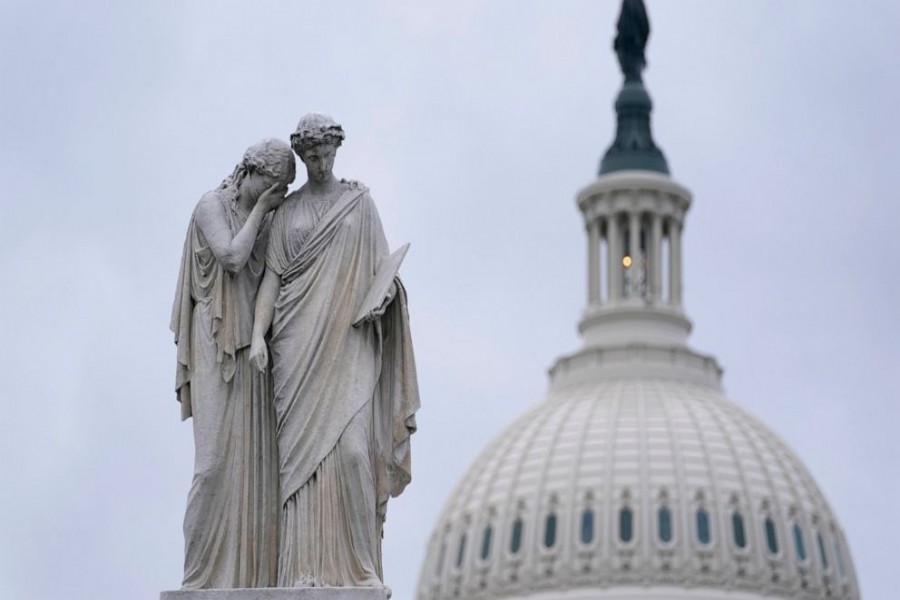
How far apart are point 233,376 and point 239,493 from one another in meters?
0.61

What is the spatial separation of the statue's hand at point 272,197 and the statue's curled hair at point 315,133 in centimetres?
22

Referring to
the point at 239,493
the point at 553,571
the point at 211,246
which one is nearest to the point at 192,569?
the point at 239,493

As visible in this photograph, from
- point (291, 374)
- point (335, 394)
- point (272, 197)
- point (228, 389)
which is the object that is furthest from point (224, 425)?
point (272, 197)

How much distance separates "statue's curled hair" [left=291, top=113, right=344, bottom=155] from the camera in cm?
1719

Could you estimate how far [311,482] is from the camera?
1681cm

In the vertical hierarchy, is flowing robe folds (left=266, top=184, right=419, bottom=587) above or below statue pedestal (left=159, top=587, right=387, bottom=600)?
above

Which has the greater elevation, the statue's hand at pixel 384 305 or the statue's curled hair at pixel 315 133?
the statue's curled hair at pixel 315 133

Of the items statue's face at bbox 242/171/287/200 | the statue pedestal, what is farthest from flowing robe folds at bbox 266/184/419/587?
the statue pedestal

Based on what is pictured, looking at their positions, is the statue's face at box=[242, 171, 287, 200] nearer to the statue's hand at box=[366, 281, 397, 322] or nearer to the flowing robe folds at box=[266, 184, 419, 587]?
the flowing robe folds at box=[266, 184, 419, 587]

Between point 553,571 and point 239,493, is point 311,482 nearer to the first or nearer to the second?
point 239,493

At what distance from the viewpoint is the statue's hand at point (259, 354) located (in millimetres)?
16719

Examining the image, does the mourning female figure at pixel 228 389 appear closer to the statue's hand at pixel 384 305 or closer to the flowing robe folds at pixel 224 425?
the flowing robe folds at pixel 224 425

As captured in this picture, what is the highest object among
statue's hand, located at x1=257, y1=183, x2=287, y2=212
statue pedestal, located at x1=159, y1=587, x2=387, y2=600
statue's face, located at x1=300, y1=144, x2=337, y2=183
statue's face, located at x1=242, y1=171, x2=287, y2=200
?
statue's face, located at x1=300, y1=144, x2=337, y2=183

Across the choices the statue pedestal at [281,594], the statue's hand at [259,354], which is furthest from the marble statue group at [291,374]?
the statue pedestal at [281,594]
